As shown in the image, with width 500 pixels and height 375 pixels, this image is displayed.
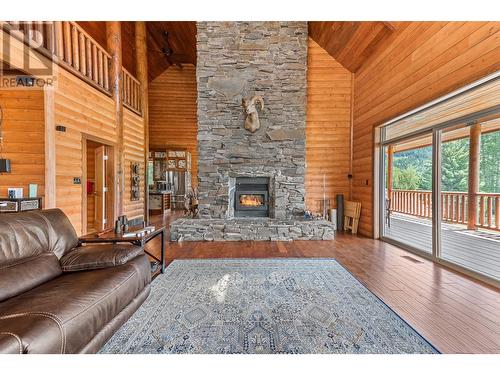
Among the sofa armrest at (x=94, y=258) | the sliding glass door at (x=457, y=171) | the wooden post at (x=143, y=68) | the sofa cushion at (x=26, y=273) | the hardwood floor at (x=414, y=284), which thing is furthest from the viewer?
the wooden post at (x=143, y=68)

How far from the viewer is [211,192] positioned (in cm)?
489

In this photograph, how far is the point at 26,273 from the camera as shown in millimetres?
1557

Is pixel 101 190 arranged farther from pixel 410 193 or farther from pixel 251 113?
pixel 410 193

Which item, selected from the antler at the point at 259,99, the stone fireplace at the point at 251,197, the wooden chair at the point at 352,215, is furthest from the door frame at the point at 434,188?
the antler at the point at 259,99

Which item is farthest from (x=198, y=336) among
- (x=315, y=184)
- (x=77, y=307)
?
(x=315, y=184)

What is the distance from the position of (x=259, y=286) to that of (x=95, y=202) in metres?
4.60

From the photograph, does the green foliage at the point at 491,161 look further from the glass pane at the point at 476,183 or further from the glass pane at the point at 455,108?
the glass pane at the point at 455,108

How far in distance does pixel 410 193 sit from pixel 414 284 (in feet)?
16.6

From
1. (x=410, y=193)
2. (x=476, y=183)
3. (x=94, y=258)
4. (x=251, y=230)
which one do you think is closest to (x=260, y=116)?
(x=251, y=230)

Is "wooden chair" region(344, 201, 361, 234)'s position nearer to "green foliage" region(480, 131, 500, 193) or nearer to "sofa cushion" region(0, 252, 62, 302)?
"green foliage" region(480, 131, 500, 193)

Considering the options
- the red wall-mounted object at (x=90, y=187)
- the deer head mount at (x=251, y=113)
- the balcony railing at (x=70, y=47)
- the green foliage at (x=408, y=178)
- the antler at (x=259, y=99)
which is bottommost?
the red wall-mounted object at (x=90, y=187)

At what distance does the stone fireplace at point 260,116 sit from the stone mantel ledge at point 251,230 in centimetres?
39

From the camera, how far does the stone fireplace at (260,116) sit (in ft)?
16.2

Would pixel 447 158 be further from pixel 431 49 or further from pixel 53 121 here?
pixel 53 121
